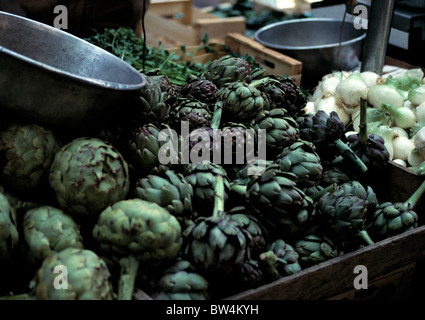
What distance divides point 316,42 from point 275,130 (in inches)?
81.1

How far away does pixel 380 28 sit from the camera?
9.44 ft

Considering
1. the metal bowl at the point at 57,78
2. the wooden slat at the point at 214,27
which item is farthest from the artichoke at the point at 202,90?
the wooden slat at the point at 214,27

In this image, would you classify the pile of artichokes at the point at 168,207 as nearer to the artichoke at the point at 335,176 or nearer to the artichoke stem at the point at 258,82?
the artichoke at the point at 335,176

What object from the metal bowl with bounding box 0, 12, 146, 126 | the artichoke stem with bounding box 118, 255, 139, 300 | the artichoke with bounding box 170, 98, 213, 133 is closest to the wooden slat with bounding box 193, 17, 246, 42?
the artichoke with bounding box 170, 98, 213, 133

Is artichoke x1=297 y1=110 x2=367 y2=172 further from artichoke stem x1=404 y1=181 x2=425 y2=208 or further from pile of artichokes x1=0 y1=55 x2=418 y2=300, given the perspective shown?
artichoke stem x1=404 y1=181 x2=425 y2=208

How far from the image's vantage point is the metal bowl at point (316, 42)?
3.15 metres

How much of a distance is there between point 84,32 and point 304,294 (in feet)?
8.33

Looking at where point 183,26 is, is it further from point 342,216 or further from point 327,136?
point 342,216

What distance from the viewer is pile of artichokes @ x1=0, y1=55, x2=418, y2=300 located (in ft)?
4.41

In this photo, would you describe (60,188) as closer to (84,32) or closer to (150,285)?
(150,285)

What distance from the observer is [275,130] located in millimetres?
1865

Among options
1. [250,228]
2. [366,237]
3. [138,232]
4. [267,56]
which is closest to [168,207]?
[138,232]

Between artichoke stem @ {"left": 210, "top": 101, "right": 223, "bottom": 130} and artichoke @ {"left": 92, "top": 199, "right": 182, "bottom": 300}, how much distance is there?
1.66 ft
